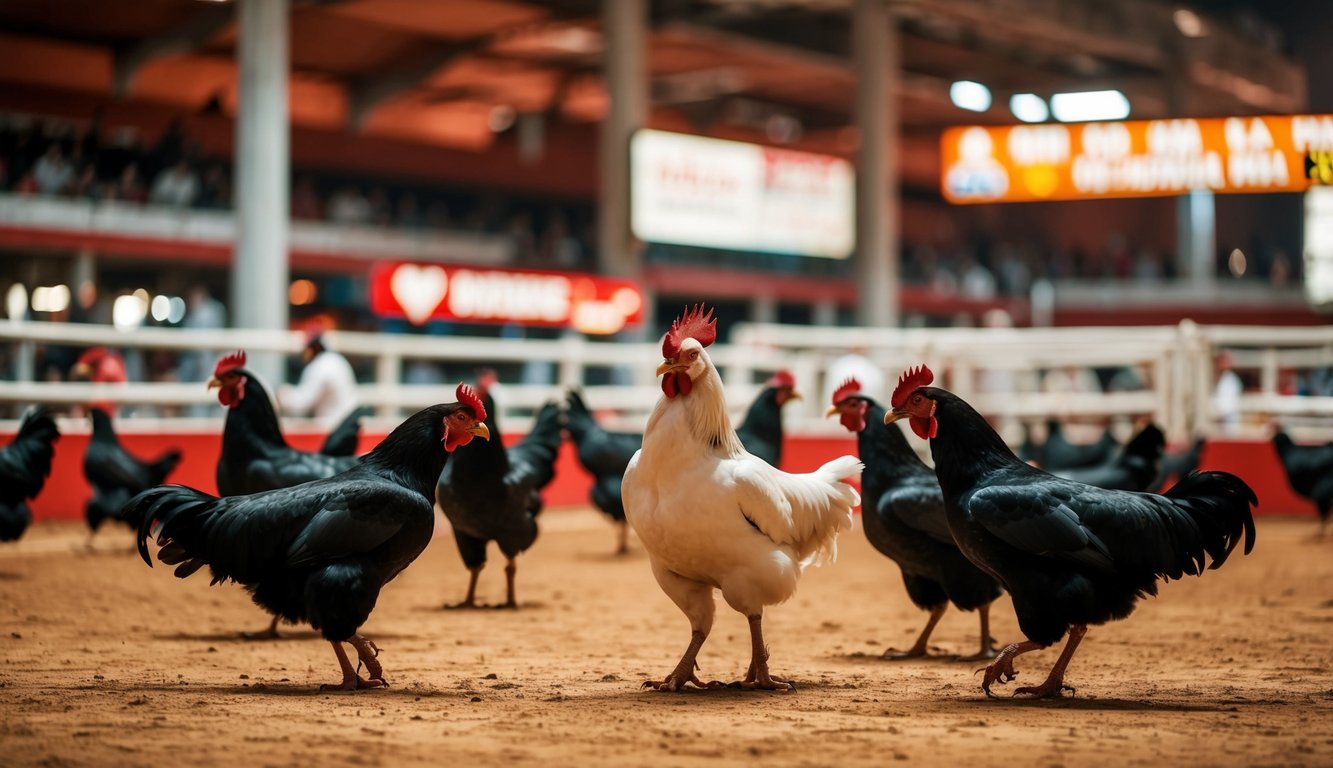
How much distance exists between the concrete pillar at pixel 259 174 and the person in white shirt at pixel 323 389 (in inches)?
305

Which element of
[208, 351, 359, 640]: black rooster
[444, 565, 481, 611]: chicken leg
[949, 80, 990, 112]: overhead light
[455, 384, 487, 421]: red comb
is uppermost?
[949, 80, 990, 112]: overhead light

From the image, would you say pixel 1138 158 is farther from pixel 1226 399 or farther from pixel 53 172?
pixel 53 172

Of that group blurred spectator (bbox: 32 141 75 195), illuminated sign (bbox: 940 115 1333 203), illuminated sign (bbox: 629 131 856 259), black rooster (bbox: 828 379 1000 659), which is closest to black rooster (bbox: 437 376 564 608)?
black rooster (bbox: 828 379 1000 659)

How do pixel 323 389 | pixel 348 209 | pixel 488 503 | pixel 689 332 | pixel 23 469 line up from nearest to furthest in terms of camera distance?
pixel 689 332 → pixel 488 503 → pixel 23 469 → pixel 323 389 → pixel 348 209

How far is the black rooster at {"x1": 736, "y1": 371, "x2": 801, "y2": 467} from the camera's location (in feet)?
33.3

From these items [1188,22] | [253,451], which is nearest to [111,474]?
[253,451]

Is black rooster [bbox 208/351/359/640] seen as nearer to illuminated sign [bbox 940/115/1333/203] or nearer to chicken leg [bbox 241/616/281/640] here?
chicken leg [bbox 241/616/281/640]

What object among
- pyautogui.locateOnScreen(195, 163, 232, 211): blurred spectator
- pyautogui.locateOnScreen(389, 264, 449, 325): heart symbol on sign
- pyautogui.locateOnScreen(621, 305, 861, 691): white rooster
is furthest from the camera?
pyautogui.locateOnScreen(195, 163, 232, 211): blurred spectator

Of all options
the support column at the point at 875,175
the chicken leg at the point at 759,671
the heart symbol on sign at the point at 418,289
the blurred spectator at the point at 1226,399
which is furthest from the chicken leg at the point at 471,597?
the support column at the point at 875,175

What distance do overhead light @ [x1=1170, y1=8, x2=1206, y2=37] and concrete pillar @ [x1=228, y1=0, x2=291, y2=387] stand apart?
2588 centimetres

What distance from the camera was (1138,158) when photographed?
2186 centimetres

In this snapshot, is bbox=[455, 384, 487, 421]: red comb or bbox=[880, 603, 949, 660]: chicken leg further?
bbox=[880, 603, 949, 660]: chicken leg

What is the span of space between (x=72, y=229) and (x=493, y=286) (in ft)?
25.2

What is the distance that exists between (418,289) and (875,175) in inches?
527
